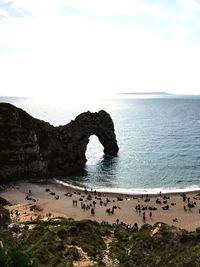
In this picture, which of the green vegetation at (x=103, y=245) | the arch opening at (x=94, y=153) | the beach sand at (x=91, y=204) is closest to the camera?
the green vegetation at (x=103, y=245)

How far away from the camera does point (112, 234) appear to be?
48.7 metres

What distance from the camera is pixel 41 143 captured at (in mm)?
106750

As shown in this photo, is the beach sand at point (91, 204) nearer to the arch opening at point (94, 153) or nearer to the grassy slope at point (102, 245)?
the grassy slope at point (102, 245)

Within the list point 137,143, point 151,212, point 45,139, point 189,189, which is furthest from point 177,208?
point 137,143

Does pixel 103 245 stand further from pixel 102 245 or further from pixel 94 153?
pixel 94 153

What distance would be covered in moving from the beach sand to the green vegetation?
758 inches

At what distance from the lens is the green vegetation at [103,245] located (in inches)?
1405

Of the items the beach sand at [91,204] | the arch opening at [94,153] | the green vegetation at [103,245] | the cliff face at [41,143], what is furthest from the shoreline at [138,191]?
the green vegetation at [103,245]

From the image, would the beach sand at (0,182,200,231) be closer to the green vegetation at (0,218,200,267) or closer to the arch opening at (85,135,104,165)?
the green vegetation at (0,218,200,267)

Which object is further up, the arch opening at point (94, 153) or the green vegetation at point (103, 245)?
the green vegetation at point (103, 245)

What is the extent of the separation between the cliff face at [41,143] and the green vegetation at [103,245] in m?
48.4

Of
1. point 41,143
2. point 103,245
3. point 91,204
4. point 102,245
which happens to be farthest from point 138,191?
point 102,245

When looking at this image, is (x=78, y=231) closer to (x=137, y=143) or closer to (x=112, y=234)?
(x=112, y=234)

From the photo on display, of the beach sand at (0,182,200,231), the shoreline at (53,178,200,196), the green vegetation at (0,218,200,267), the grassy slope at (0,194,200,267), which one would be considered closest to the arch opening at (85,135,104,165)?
the shoreline at (53,178,200,196)
